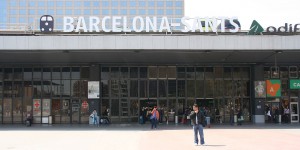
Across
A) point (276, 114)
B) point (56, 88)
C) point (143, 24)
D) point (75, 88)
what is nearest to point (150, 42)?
point (143, 24)

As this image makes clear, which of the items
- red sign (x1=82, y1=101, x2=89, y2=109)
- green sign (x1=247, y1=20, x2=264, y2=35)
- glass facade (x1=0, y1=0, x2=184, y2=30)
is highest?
glass facade (x1=0, y1=0, x2=184, y2=30)

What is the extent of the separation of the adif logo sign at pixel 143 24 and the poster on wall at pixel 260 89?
6.49m

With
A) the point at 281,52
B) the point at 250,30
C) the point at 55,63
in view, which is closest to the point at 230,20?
the point at 250,30

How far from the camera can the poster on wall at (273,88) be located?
36562 millimetres

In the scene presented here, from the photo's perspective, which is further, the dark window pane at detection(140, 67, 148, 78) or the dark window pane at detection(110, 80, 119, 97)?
the dark window pane at detection(140, 67, 148, 78)

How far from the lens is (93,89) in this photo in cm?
3566

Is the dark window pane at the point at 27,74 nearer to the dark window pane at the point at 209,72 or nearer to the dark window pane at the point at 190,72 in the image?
the dark window pane at the point at 190,72

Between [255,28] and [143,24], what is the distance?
7595 millimetres

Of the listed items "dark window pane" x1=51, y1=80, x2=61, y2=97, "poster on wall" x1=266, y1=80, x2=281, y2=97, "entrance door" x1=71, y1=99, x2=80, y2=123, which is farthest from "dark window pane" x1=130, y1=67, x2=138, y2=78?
"poster on wall" x1=266, y1=80, x2=281, y2=97

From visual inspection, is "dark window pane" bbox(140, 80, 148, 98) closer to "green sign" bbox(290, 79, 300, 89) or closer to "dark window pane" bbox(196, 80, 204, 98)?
"dark window pane" bbox(196, 80, 204, 98)

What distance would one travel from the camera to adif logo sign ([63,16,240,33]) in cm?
3084

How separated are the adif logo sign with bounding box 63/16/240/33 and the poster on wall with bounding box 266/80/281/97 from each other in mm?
7118

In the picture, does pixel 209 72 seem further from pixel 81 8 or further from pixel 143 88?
pixel 81 8
